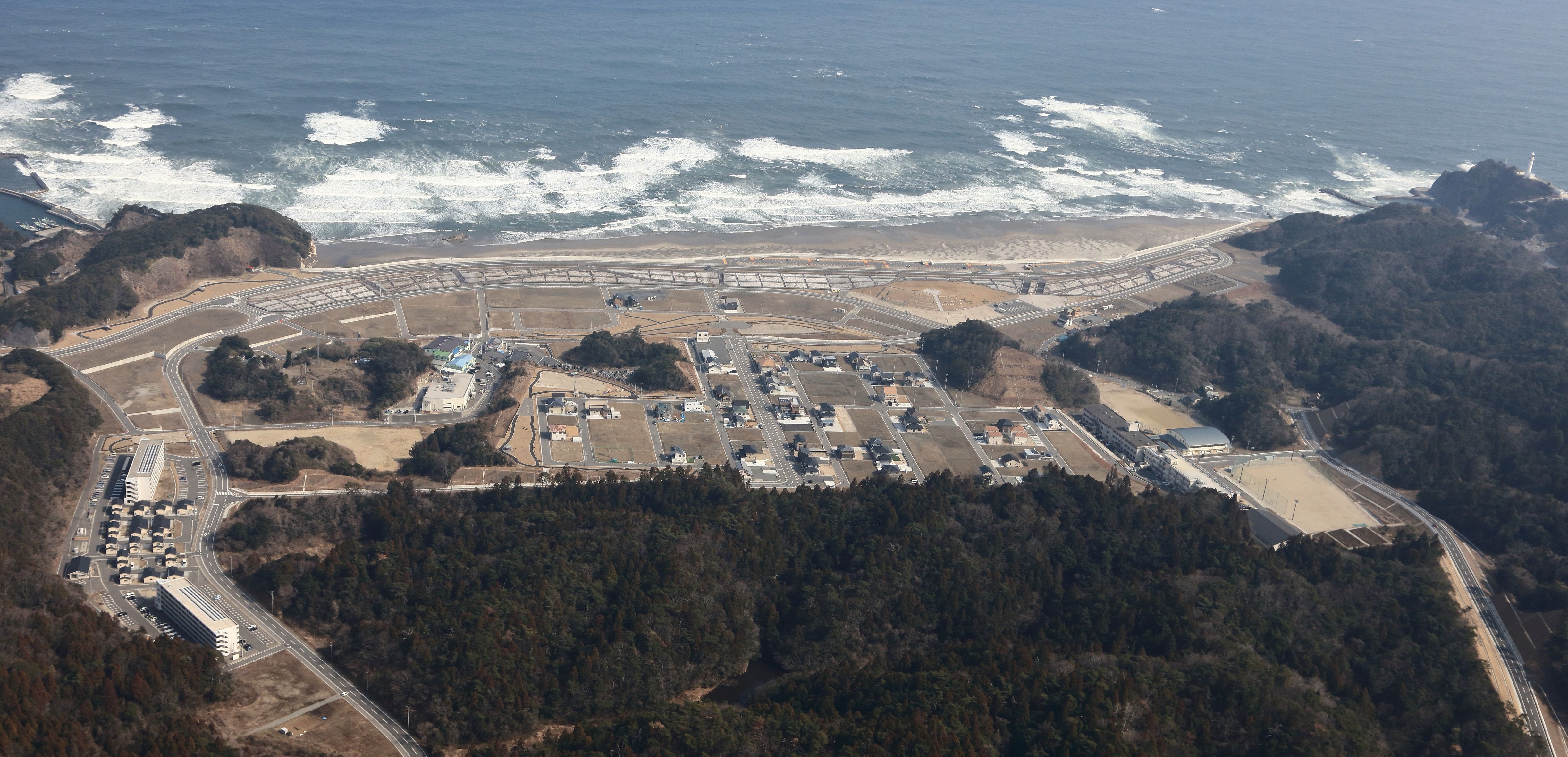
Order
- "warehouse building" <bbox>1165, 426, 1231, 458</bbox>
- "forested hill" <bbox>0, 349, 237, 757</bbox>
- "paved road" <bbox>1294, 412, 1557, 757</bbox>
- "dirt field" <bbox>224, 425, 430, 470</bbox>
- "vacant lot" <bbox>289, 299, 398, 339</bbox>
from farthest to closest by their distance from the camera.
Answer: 1. "vacant lot" <bbox>289, 299, 398, 339</bbox>
2. "warehouse building" <bbox>1165, 426, 1231, 458</bbox>
3. "dirt field" <bbox>224, 425, 430, 470</bbox>
4. "paved road" <bbox>1294, 412, 1557, 757</bbox>
5. "forested hill" <bbox>0, 349, 237, 757</bbox>

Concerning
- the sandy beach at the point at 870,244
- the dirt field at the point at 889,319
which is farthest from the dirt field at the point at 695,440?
the sandy beach at the point at 870,244

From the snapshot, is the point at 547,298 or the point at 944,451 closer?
the point at 944,451

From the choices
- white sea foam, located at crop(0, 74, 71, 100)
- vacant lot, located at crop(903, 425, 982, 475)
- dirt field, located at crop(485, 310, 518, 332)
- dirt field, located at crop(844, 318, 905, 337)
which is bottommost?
vacant lot, located at crop(903, 425, 982, 475)

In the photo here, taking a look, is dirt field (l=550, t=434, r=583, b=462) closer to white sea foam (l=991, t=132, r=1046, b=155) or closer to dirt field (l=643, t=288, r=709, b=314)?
dirt field (l=643, t=288, r=709, b=314)

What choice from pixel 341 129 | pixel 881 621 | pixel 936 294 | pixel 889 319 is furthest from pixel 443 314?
pixel 881 621

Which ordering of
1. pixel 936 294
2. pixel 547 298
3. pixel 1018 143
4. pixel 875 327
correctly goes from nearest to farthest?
pixel 547 298, pixel 875 327, pixel 936 294, pixel 1018 143

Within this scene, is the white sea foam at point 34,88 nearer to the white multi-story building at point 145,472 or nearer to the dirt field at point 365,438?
the dirt field at point 365,438

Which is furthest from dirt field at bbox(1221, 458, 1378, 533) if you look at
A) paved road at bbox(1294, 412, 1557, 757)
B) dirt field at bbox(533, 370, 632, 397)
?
dirt field at bbox(533, 370, 632, 397)

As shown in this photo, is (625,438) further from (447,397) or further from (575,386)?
(447,397)
